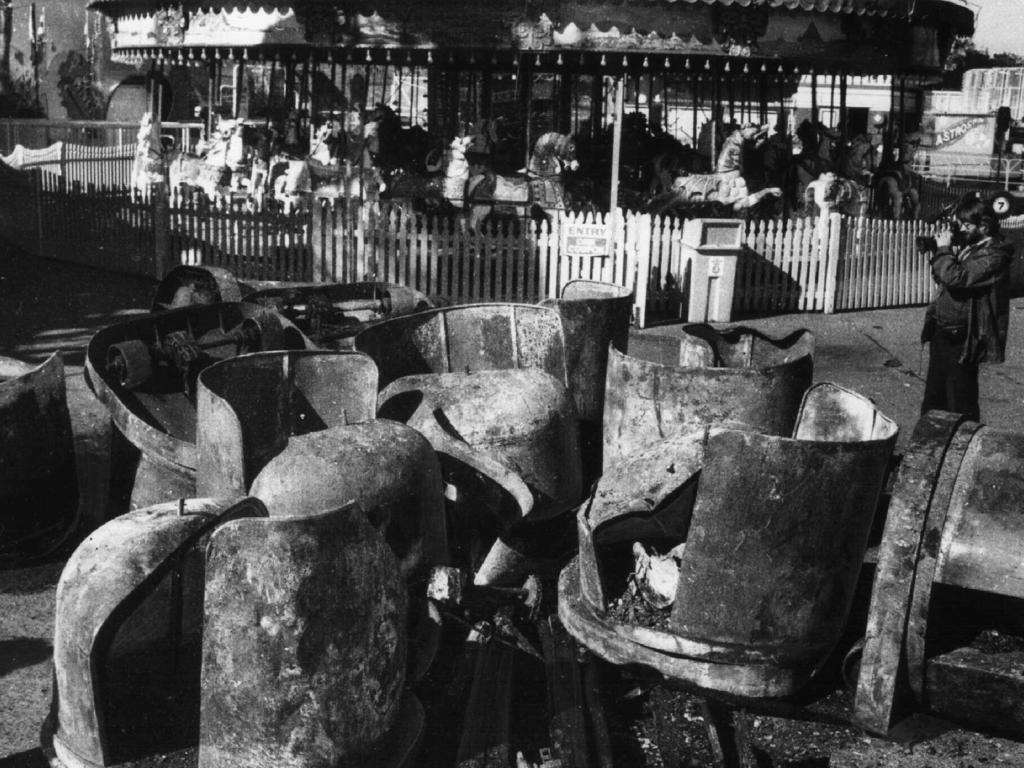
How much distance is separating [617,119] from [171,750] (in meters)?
10.5

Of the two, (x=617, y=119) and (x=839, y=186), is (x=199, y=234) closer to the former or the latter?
(x=617, y=119)

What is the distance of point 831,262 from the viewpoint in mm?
14477

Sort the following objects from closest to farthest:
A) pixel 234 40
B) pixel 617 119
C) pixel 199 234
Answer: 1. pixel 617 119
2. pixel 199 234
3. pixel 234 40

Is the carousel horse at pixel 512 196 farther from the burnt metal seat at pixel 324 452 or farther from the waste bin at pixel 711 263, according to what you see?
the burnt metal seat at pixel 324 452

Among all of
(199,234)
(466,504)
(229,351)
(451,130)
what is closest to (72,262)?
(199,234)

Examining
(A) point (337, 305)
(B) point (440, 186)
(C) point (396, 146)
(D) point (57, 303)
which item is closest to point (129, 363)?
(A) point (337, 305)

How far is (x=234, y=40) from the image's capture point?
1653 cm

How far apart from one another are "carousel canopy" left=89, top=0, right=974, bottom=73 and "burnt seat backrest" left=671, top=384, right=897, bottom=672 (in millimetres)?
10746

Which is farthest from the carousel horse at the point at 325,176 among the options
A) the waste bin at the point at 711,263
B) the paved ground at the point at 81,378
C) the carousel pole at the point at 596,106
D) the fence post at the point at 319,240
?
the waste bin at the point at 711,263

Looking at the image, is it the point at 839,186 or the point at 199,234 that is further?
the point at 839,186

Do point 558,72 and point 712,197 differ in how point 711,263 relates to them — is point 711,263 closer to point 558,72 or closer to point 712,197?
point 712,197

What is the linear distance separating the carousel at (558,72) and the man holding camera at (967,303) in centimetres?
607

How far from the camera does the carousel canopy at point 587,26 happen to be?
14.6 metres

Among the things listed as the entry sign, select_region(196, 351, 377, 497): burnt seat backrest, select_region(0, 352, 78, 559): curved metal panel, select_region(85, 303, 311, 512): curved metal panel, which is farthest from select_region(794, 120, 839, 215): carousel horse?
select_region(0, 352, 78, 559): curved metal panel
